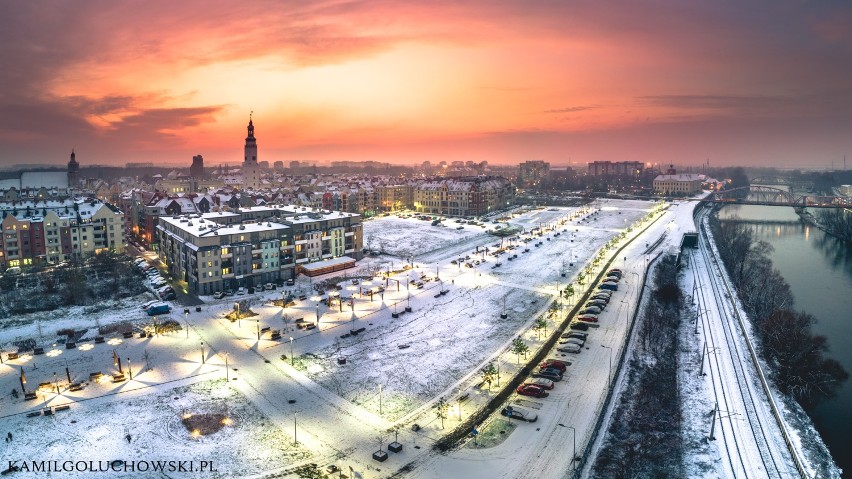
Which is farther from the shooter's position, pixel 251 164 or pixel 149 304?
pixel 251 164

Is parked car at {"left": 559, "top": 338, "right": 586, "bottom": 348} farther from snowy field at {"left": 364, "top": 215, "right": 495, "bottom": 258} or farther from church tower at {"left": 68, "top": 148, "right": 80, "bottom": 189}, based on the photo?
church tower at {"left": 68, "top": 148, "right": 80, "bottom": 189}

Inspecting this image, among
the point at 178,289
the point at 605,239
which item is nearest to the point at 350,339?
the point at 178,289

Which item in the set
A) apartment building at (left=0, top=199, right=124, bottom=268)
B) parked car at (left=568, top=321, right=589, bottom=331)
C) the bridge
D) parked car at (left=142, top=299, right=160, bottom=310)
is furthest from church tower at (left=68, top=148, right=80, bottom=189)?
the bridge

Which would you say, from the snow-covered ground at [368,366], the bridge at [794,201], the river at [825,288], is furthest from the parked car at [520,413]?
the bridge at [794,201]

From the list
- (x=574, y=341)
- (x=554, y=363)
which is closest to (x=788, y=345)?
(x=574, y=341)

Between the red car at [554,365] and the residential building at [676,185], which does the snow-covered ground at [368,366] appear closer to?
the red car at [554,365]

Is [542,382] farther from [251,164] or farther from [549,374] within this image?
[251,164]

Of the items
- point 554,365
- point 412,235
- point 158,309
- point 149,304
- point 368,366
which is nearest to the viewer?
point 554,365

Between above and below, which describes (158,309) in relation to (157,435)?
above
